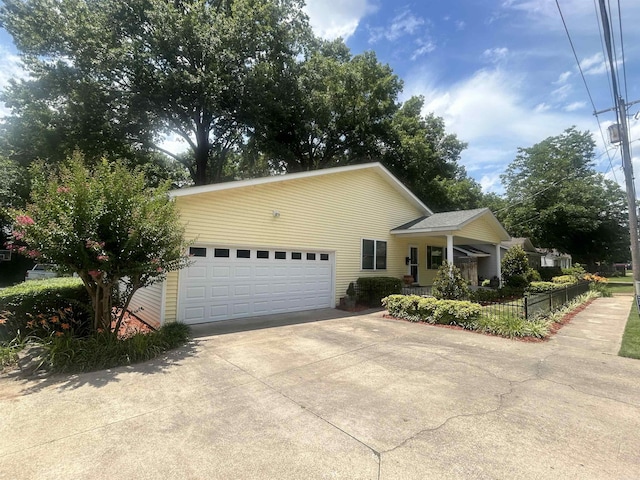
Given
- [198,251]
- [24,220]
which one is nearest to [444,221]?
[198,251]

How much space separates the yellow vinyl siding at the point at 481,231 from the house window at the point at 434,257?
2347mm

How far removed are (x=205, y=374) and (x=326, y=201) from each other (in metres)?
7.98

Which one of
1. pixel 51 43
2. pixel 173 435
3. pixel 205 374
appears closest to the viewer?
pixel 173 435

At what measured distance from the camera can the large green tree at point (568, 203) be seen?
92.9 ft

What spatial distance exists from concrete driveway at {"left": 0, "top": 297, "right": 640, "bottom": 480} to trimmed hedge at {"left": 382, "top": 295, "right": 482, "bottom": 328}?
88.7 inches

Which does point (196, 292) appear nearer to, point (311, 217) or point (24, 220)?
point (24, 220)

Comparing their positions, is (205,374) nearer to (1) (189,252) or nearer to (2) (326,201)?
(1) (189,252)

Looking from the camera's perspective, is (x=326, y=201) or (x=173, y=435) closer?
(x=173, y=435)

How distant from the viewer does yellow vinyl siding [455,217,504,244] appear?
1320 cm

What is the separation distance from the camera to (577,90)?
10055mm

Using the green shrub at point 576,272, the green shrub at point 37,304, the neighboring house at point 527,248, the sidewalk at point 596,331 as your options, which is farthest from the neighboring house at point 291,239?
the neighboring house at point 527,248

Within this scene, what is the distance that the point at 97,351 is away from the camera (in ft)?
17.6

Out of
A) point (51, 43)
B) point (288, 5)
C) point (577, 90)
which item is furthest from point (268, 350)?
point (288, 5)

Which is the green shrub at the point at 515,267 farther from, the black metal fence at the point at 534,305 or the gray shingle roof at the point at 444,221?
the gray shingle roof at the point at 444,221
